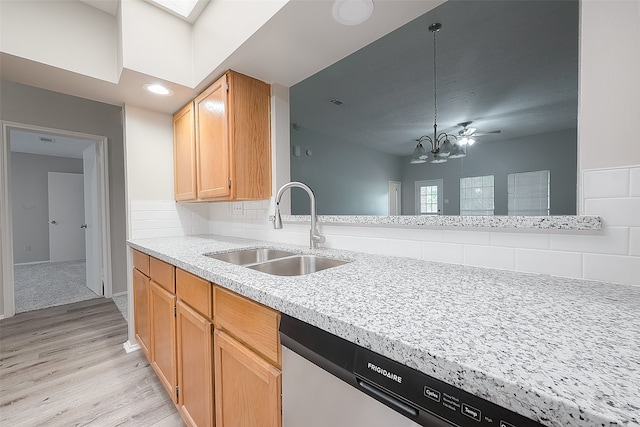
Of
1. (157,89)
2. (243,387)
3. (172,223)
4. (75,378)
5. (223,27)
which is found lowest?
(75,378)

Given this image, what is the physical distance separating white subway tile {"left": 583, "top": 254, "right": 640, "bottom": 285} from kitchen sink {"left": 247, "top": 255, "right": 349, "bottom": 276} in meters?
0.96

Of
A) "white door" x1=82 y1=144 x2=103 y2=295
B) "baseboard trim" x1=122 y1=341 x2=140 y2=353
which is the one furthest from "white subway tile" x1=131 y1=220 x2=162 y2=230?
"white door" x1=82 y1=144 x2=103 y2=295

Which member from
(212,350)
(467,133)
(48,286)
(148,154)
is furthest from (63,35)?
(467,133)

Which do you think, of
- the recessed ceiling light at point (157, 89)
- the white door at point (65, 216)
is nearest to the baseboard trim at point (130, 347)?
the recessed ceiling light at point (157, 89)

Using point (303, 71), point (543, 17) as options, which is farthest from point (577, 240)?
point (543, 17)

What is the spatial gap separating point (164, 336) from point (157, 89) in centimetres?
166

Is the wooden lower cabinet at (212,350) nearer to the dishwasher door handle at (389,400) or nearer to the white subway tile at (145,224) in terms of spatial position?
the dishwasher door handle at (389,400)

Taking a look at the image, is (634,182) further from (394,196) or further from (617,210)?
(394,196)

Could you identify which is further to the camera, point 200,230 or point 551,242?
point 200,230

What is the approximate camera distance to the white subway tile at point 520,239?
2.84 ft

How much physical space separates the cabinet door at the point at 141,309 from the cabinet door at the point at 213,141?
2.32ft

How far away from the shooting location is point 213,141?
72.2 inches

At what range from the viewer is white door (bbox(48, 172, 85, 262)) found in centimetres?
561

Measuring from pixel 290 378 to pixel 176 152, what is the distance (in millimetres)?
2213
